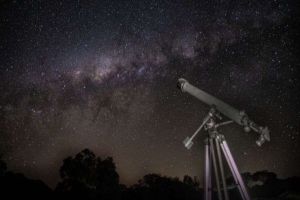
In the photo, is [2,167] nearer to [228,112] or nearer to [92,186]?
[92,186]

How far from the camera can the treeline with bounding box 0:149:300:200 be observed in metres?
20.0

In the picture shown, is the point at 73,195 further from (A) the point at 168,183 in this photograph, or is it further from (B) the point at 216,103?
(A) the point at 168,183

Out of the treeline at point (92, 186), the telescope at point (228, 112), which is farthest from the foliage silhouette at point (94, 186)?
the telescope at point (228, 112)

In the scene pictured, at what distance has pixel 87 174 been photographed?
112 feet

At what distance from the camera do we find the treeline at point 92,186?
20.0 m

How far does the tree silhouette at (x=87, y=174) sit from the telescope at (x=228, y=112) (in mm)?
29758

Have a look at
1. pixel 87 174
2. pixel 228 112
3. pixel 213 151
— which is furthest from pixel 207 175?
pixel 87 174

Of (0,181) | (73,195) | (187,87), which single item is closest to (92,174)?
(73,195)

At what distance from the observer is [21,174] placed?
2277cm

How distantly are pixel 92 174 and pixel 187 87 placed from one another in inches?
1276

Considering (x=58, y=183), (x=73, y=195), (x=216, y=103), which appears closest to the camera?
(x=216, y=103)

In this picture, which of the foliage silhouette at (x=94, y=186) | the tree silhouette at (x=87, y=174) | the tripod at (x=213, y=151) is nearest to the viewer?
the tripod at (x=213, y=151)

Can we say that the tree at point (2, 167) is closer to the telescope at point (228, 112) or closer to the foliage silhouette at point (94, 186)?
the foliage silhouette at point (94, 186)

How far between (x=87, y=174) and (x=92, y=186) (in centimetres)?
186
